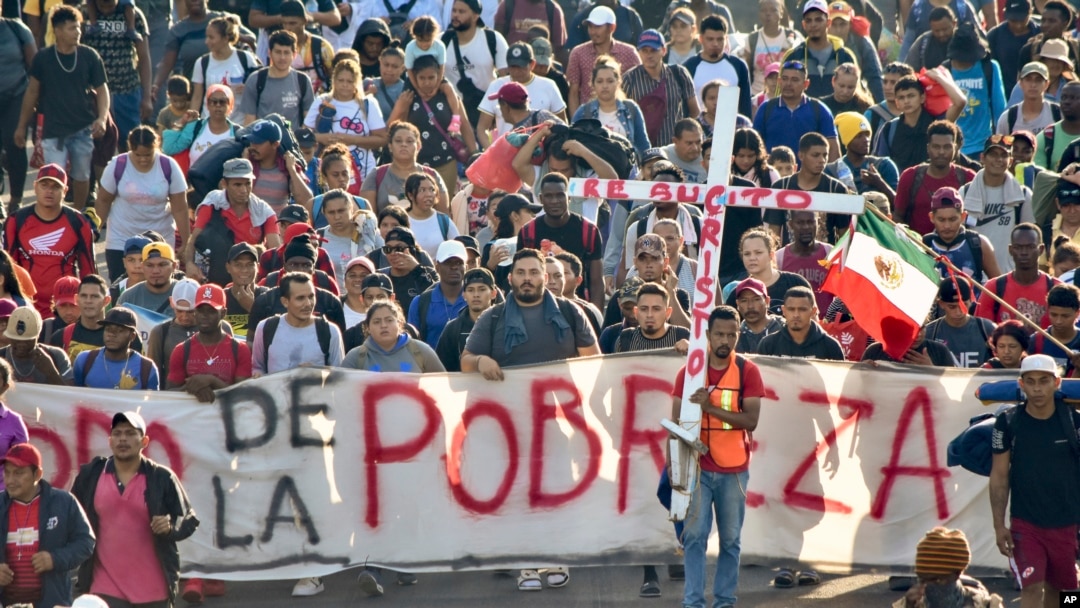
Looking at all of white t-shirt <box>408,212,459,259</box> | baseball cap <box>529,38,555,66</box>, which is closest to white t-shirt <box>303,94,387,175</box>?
baseball cap <box>529,38,555,66</box>

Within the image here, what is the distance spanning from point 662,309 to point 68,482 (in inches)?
147

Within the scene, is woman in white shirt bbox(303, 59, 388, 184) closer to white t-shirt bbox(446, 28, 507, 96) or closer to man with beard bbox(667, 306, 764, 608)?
white t-shirt bbox(446, 28, 507, 96)

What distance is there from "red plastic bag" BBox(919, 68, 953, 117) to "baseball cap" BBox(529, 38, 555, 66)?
3510mm

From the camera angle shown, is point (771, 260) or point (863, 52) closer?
point (771, 260)

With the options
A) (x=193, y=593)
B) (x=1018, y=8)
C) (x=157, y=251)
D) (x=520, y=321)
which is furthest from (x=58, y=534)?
(x=1018, y=8)

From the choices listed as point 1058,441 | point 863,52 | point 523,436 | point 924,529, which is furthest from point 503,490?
point 863,52

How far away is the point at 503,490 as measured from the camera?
36.9 ft

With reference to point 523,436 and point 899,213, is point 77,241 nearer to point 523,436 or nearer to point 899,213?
point 523,436

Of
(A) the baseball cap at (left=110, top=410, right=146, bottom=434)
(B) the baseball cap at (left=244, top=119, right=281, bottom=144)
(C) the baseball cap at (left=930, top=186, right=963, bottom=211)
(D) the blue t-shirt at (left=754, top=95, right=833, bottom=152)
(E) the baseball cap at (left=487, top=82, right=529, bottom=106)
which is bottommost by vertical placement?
(A) the baseball cap at (left=110, top=410, right=146, bottom=434)

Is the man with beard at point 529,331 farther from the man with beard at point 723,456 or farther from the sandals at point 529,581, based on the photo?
the man with beard at point 723,456

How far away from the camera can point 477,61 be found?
18.1 metres

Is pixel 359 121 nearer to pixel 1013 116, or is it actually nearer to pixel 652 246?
pixel 652 246

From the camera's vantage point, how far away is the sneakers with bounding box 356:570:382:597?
11000mm

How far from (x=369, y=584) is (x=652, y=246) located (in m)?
2.88
